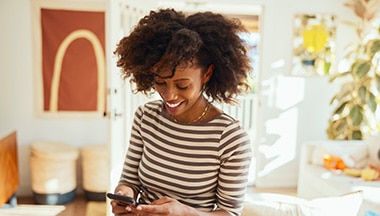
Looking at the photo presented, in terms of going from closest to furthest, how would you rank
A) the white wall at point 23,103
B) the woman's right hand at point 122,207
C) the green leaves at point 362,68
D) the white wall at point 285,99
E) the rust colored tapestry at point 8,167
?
the woman's right hand at point 122,207 → the rust colored tapestry at point 8,167 → the white wall at point 23,103 → the green leaves at point 362,68 → the white wall at point 285,99

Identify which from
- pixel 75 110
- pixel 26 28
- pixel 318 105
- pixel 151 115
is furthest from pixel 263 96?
pixel 151 115

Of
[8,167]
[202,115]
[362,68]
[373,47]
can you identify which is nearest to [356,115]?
[362,68]

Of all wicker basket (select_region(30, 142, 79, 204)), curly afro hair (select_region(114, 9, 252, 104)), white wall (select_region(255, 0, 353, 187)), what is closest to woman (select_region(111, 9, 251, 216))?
curly afro hair (select_region(114, 9, 252, 104))

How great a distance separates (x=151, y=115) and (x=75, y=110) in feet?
8.49

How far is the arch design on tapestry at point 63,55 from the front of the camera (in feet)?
11.0

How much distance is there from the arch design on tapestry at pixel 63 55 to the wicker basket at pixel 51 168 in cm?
44

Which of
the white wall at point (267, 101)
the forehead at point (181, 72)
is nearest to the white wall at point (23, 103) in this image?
the white wall at point (267, 101)

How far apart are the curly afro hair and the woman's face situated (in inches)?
0.9

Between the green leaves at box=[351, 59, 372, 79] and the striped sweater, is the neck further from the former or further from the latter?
the green leaves at box=[351, 59, 372, 79]

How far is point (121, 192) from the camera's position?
3.37 feet

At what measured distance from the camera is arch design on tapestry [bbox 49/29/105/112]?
3.35m

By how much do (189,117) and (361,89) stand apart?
2.97 m

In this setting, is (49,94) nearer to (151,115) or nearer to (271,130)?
(271,130)

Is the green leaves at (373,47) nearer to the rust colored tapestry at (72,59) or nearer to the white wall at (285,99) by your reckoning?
the white wall at (285,99)
